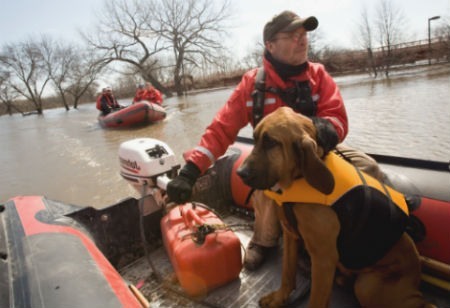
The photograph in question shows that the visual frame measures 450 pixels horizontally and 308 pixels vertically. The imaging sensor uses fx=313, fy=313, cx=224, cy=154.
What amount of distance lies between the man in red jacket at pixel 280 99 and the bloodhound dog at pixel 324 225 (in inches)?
19.9

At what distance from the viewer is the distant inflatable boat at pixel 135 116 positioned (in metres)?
11.2

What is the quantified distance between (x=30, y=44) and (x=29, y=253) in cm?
4146

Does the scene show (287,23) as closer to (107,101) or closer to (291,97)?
(291,97)

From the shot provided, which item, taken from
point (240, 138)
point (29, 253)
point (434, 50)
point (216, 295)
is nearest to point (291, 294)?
point (216, 295)

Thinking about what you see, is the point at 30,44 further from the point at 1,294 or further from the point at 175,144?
the point at 1,294

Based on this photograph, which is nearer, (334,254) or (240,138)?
(334,254)

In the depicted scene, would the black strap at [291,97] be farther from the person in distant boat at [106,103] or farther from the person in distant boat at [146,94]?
the person in distant boat at [146,94]

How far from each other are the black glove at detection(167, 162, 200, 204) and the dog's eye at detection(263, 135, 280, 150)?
0.72 meters

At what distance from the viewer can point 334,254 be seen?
4.41 feet

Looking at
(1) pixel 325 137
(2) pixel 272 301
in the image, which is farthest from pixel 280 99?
(2) pixel 272 301

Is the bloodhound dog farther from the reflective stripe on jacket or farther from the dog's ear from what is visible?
the reflective stripe on jacket

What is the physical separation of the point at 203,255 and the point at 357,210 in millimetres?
909

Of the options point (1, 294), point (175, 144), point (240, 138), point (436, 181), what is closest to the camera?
point (1, 294)

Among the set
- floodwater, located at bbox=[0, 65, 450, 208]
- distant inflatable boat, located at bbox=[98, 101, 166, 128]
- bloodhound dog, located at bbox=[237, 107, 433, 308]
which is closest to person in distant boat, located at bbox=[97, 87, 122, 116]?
distant inflatable boat, located at bbox=[98, 101, 166, 128]
